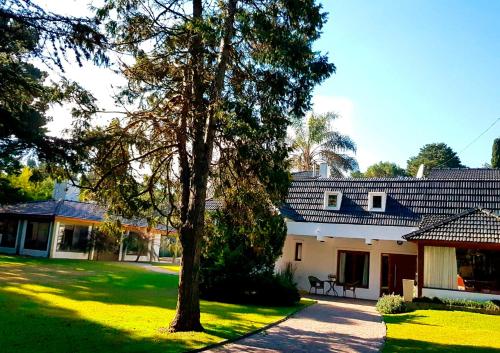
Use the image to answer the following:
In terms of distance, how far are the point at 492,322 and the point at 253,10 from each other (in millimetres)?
12967

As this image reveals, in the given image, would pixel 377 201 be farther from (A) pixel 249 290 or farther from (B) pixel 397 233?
(A) pixel 249 290

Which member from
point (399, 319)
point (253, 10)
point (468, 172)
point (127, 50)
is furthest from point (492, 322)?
point (468, 172)

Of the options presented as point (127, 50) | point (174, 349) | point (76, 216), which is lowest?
point (174, 349)

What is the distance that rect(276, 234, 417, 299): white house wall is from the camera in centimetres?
2438

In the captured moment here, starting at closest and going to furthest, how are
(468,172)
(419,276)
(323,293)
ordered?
(419,276) → (323,293) → (468,172)

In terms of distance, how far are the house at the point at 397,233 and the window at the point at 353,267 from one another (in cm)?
5

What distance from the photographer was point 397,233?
22797 millimetres

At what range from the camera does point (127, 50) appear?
12141 mm

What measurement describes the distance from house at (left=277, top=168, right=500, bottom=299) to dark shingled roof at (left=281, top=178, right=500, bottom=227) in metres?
0.05

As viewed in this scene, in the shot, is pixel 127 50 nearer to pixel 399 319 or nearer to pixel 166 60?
pixel 166 60

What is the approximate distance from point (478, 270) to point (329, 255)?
779cm

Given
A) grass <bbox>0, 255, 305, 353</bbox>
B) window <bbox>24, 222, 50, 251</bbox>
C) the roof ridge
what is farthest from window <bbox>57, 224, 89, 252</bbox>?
the roof ridge

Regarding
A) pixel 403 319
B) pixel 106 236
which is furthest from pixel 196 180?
pixel 403 319

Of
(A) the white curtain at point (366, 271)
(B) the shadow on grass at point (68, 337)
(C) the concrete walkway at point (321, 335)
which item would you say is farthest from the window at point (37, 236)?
(C) the concrete walkway at point (321, 335)
